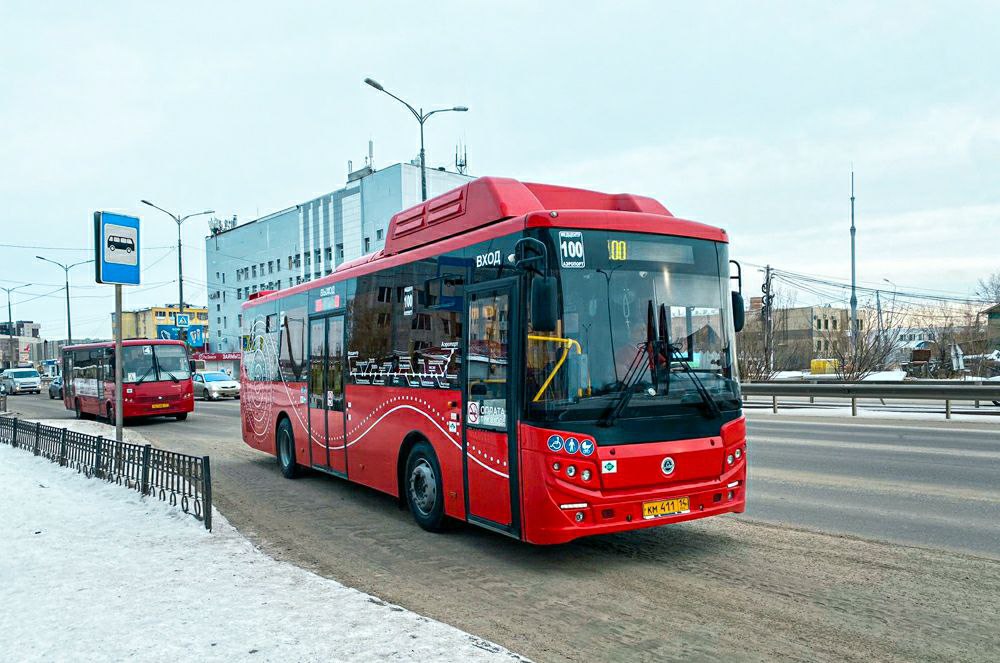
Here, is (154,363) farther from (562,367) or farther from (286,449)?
(562,367)

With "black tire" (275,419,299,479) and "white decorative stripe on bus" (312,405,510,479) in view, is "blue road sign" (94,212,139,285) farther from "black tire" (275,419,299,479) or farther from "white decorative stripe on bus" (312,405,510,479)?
"white decorative stripe on bus" (312,405,510,479)

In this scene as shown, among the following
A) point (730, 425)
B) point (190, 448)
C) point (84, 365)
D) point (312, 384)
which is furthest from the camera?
point (84, 365)

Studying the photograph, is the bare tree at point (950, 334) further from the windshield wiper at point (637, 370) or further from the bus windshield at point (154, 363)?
the windshield wiper at point (637, 370)

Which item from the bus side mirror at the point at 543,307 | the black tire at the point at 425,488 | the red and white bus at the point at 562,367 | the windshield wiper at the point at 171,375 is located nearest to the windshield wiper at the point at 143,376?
the windshield wiper at the point at 171,375

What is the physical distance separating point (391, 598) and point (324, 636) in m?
1.08

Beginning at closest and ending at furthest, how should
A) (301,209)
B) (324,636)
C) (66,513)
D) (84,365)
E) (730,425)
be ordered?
1. (324,636)
2. (730,425)
3. (66,513)
4. (84,365)
5. (301,209)

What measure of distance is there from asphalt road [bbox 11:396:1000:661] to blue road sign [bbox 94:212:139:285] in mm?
3266

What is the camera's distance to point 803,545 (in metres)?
7.10

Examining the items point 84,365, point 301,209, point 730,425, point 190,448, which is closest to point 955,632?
point 730,425

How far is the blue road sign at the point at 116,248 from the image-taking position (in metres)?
9.88

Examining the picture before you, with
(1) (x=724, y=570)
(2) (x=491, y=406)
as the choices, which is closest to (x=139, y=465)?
(2) (x=491, y=406)

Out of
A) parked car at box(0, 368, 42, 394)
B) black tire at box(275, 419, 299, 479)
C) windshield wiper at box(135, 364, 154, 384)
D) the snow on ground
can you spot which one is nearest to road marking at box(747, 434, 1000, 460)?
black tire at box(275, 419, 299, 479)

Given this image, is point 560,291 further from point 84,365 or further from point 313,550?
point 84,365

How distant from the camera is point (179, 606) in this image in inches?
214
